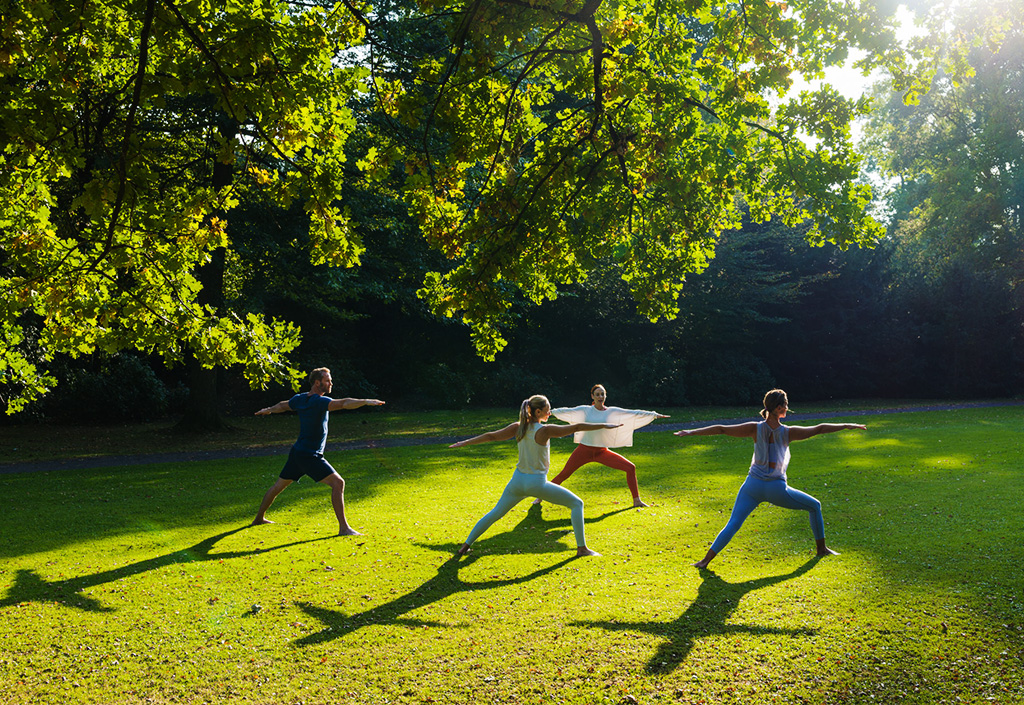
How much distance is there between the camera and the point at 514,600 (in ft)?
24.5

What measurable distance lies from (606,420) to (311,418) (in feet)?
14.1

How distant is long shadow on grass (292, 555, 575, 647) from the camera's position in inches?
265

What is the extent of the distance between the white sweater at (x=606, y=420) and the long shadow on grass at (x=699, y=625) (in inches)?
155

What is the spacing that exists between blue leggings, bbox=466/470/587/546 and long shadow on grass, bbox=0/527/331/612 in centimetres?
261

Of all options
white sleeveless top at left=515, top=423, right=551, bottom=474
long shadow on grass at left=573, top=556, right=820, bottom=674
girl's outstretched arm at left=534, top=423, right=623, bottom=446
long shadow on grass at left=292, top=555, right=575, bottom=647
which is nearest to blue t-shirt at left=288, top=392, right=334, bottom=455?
long shadow on grass at left=292, top=555, right=575, bottom=647

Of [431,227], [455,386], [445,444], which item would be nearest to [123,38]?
[431,227]

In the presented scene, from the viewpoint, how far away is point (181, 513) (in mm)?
12125

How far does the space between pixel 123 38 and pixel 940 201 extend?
43.9 m

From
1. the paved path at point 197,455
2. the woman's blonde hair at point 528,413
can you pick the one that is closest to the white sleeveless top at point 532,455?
the woman's blonde hair at point 528,413

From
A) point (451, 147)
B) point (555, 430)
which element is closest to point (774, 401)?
point (555, 430)

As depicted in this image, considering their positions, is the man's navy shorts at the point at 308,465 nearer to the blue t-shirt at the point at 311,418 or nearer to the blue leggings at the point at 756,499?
the blue t-shirt at the point at 311,418

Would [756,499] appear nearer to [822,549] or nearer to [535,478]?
[822,549]

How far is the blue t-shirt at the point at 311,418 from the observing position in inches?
410

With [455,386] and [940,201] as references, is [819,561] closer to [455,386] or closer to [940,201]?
[455,386]
